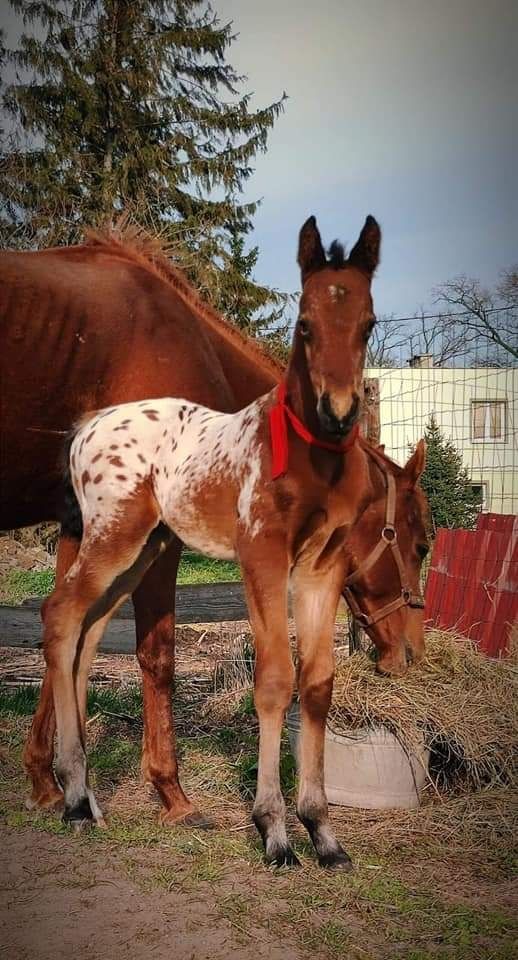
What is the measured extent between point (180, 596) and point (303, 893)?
4.25 meters

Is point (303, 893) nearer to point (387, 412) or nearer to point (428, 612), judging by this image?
point (428, 612)

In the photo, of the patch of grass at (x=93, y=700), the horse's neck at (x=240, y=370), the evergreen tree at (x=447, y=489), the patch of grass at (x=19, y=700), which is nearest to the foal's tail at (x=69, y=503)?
the horse's neck at (x=240, y=370)

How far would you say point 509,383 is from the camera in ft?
67.2

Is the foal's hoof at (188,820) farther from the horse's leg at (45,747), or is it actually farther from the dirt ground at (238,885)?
the horse's leg at (45,747)

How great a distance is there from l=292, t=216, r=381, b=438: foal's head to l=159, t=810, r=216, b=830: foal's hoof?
1881 millimetres

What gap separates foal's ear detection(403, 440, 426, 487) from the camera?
4.50 meters

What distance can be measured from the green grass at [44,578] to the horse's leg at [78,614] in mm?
5426

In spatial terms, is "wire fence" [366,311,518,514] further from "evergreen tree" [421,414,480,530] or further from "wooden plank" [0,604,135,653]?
"wooden plank" [0,604,135,653]

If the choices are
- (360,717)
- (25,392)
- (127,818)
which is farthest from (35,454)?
(360,717)

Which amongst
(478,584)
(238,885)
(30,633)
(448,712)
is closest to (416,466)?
(478,584)

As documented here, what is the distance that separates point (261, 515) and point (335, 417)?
53cm

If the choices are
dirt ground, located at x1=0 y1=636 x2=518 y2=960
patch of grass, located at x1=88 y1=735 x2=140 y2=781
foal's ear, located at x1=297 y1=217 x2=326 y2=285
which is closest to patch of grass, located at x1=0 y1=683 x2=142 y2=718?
patch of grass, located at x1=88 y1=735 x2=140 y2=781

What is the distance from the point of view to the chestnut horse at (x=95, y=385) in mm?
3893

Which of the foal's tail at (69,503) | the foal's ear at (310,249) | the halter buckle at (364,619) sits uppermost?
the foal's ear at (310,249)
